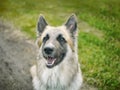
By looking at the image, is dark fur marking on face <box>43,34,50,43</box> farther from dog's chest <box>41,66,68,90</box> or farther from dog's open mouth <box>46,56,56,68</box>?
dog's chest <box>41,66,68,90</box>

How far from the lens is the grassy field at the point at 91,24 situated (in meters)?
9.50

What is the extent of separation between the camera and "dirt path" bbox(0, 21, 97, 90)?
344 inches

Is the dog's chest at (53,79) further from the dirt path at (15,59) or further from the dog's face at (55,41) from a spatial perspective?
the dirt path at (15,59)

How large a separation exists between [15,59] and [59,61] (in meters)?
2.39

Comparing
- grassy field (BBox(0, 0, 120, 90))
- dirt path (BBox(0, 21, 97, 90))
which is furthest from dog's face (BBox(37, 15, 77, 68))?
grassy field (BBox(0, 0, 120, 90))

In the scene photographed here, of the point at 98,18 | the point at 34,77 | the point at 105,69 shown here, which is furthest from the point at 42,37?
the point at 98,18

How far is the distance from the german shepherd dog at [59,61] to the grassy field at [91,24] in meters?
1.44

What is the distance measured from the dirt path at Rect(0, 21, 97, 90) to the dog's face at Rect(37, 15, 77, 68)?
1.36m

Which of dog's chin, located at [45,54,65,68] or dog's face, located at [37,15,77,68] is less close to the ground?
dog's face, located at [37,15,77,68]

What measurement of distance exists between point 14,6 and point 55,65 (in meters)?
6.16

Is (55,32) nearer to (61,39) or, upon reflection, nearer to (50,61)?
(61,39)

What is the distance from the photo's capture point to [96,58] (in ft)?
33.3

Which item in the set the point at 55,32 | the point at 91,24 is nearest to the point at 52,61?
the point at 55,32

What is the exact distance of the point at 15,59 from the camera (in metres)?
9.78
